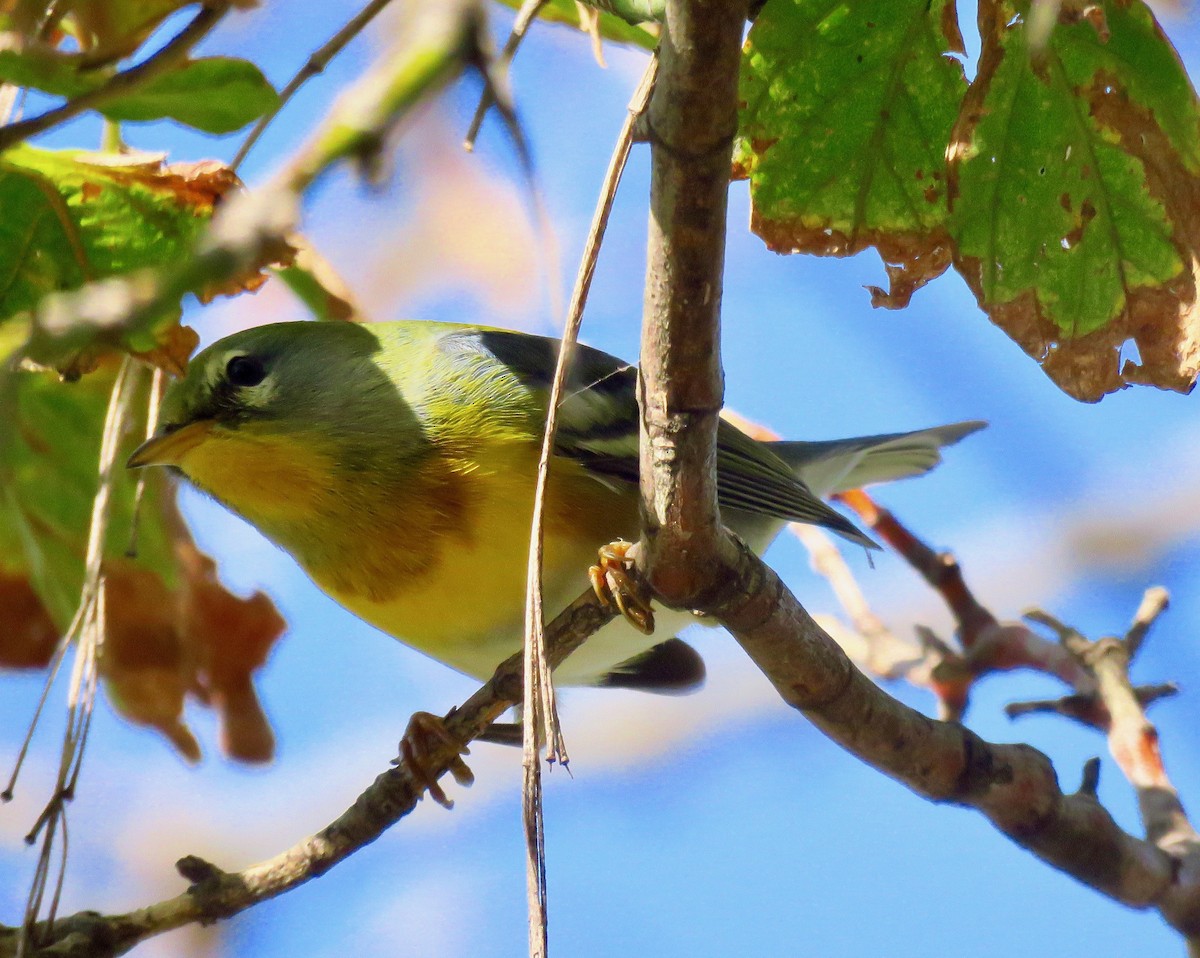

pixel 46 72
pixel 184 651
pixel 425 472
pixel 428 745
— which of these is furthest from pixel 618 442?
pixel 46 72

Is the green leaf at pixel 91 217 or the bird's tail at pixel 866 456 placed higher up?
the bird's tail at pixel 866 456

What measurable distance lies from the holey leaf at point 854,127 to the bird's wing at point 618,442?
70 centimetres

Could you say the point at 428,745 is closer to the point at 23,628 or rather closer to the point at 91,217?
the point at 23,628

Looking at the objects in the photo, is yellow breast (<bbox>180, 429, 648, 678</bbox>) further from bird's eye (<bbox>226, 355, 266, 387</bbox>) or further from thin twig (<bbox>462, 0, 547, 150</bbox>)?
thin twig (<bbox>462, 0, 547, 150</bbox>)

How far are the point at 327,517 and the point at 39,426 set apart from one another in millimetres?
709

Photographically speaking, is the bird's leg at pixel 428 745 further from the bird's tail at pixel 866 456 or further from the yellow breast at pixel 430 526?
the bird's tail at pixel 866 456

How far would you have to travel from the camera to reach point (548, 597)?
9.20 ft

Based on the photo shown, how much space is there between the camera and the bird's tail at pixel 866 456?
422 cm

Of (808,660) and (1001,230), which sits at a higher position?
(1001,230)

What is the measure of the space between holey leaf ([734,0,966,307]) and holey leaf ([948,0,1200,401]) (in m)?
0.09

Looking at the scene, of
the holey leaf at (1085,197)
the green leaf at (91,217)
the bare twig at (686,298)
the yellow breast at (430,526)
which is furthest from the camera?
the yellow breast at (430,526)

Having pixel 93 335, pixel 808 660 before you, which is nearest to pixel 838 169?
pixel 808 660

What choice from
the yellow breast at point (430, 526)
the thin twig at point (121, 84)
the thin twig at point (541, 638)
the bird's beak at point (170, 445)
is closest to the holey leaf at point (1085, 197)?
the thin twig at point (541, 638)

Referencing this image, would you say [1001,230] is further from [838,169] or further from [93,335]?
[93,335]
